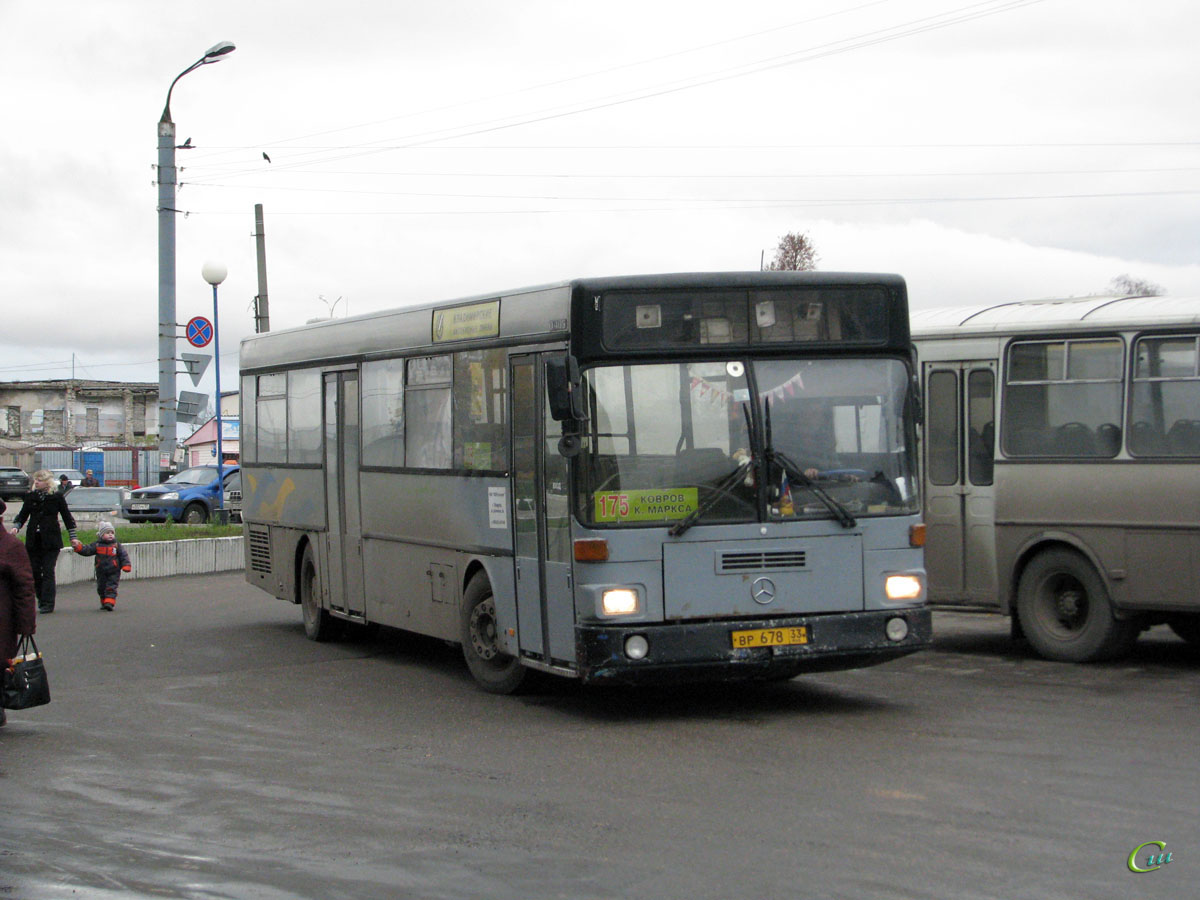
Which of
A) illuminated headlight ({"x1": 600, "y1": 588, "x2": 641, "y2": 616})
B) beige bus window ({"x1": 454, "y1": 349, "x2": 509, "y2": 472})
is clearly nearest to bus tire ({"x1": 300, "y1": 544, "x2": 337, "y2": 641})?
beige bus window ({"x1": 454, "y1": 349, "x2": 509, "y2": 472})

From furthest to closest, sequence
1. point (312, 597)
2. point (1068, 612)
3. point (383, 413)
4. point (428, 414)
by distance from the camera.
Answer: point (312, 597) < point (383, 413) < point (1068, 612) < point (428, 414)

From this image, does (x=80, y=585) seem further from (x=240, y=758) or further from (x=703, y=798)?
(x=703, y=798)

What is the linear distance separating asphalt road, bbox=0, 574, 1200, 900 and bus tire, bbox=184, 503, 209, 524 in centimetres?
2509

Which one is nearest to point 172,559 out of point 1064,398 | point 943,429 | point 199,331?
point 199,331

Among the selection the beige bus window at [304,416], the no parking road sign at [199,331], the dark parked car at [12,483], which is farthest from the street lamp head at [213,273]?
the dark parked car at [12,483]

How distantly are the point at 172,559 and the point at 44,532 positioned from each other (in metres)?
6.68

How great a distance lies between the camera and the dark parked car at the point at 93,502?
38.5 meters

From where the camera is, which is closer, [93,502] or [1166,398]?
[1166,398]

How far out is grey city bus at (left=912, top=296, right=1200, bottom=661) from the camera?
1250 cm

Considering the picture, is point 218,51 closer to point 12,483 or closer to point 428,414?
point 428,414

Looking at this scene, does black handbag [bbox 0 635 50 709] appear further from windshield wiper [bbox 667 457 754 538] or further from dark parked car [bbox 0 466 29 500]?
dark parked car [bbox 0 466 29 500]

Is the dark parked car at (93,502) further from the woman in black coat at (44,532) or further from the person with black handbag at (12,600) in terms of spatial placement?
the person with black handbag at (12,600)

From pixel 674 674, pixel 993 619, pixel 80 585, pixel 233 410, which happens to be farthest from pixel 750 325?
pixel 233 410

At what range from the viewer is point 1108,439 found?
1288cm
